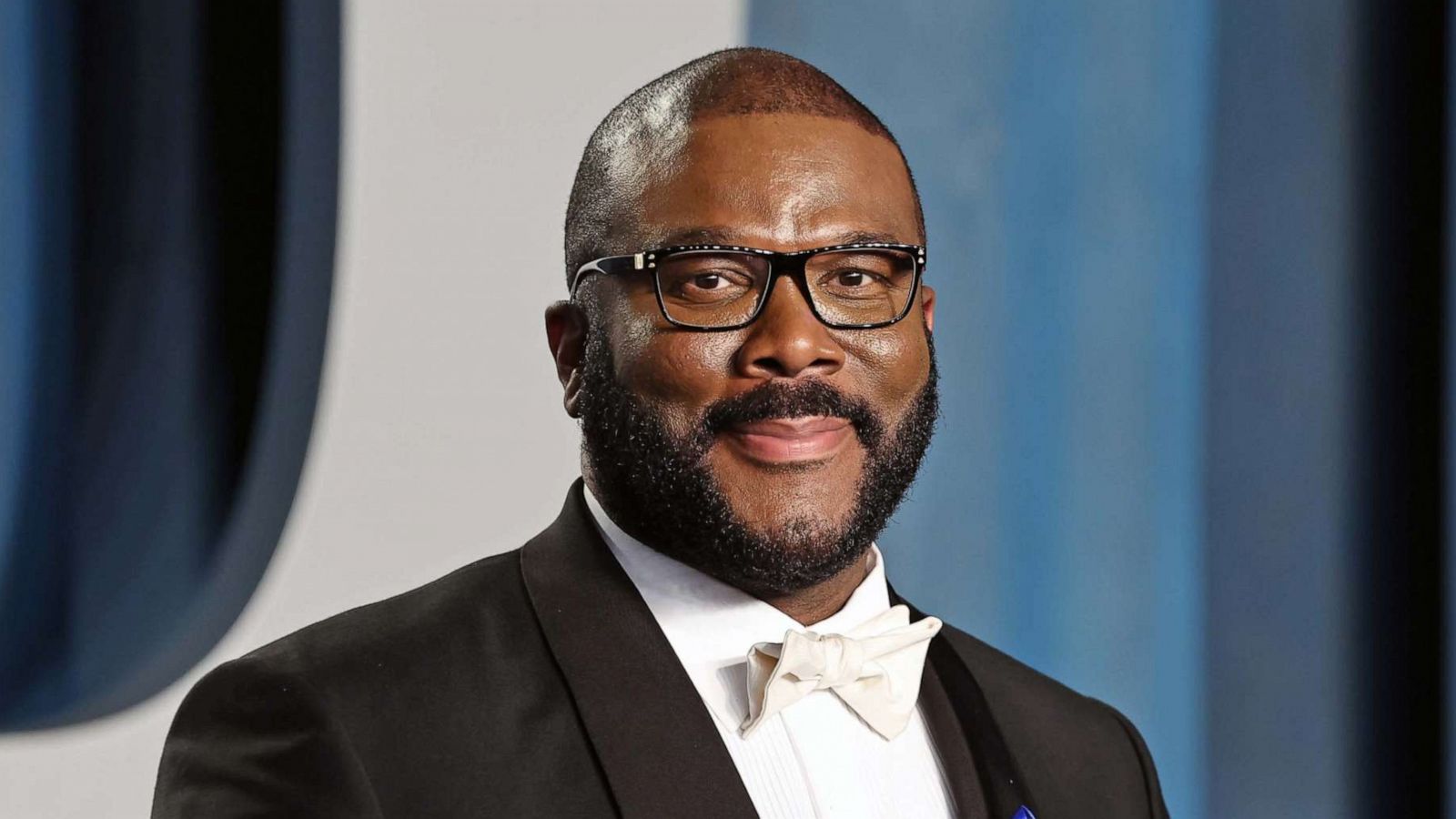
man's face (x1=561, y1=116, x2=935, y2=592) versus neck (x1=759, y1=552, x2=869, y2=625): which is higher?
man's face (x1=561, y1=116, x2=935, y2=592)

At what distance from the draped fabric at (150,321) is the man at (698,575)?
2.02 feet

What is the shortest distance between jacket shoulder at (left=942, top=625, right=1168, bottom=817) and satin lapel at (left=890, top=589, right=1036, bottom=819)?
5 cm

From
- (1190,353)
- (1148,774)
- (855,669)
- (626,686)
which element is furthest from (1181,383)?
(626,686)

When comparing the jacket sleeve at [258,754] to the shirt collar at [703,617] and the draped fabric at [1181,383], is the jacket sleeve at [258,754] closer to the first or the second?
the shirt collar at [703,617]

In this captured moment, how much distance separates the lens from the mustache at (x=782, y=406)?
63.8 inches

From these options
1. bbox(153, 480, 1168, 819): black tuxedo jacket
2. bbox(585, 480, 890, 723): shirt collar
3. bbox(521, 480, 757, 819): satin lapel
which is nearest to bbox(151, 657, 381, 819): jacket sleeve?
bbox(153, 480, 1168, 819): black tuxedo jacket

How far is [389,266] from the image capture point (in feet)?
7.54

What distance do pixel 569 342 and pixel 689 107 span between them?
0.96 ft

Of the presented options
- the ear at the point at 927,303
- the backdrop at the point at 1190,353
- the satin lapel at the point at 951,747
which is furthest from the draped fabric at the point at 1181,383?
the satin lapel at the point at 951,747

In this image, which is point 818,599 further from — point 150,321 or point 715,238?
point 150,321

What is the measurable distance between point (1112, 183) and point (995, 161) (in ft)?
0.64

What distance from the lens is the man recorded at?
1491 millimetres

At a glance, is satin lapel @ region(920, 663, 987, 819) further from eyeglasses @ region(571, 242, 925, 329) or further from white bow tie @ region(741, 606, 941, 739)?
eyeglasses @ region(571, 242, 925, 329)

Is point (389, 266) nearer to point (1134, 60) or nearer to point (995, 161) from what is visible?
point (995, 161)
